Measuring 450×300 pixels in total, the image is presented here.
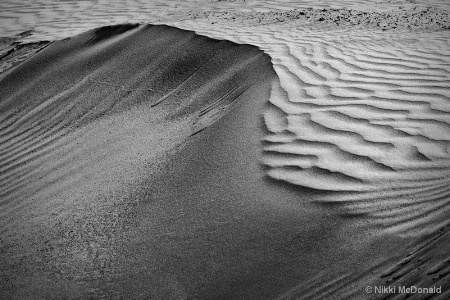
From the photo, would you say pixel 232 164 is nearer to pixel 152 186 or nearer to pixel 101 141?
pixel 152 186

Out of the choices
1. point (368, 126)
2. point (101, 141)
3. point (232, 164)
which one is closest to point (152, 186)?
point (232, 164)

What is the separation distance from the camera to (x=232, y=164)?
10.1ft

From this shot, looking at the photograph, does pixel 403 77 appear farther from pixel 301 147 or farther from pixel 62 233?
pixel 62 233

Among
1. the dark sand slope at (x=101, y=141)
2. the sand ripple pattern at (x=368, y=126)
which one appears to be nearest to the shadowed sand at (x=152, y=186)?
the dark sand slope at (x=101, y=141)

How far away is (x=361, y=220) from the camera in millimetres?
2428

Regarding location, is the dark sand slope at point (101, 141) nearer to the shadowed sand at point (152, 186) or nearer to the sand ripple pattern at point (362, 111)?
the shadowed sand at point (152, 186)

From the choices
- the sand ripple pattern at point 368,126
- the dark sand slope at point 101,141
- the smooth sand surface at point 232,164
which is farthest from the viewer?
the dark sand slope at point 101,141

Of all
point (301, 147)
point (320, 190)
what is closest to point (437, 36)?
point (301, 147)

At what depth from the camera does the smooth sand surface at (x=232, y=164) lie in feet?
7.73

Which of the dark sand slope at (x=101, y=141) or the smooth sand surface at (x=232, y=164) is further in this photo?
the dark sand slope at (x=101, y=141)

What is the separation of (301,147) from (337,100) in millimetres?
745

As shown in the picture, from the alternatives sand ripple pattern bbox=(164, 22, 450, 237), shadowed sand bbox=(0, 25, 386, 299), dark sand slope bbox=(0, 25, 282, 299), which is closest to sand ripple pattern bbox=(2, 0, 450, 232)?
sand ripple pattern bbox=(164, 22, 450, 237)

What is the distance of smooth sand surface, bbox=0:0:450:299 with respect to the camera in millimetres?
2355

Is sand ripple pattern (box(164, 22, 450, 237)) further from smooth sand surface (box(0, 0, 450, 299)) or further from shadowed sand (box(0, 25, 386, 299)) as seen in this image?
shadowed sand (box(0, 25, 386, 299))
